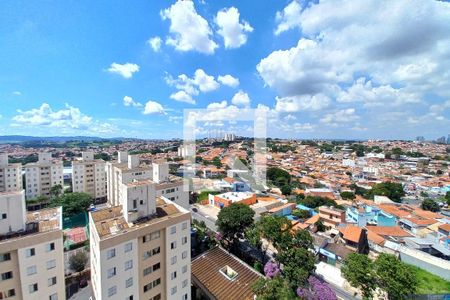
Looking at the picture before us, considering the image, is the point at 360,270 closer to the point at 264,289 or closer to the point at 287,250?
the point at 287,250

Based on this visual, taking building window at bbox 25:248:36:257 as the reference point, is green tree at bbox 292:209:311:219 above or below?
below

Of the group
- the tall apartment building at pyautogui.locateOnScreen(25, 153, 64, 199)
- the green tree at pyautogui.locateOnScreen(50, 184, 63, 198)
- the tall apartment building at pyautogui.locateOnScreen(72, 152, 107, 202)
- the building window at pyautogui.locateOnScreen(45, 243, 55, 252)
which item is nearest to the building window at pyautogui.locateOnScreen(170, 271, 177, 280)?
the building window at pyautogui.locateOnScreen(45, 243, 55, 252)

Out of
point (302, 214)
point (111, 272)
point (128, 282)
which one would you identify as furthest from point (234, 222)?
point (302, 214)

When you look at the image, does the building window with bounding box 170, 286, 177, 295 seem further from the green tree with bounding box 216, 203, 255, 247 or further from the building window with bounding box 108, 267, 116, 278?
the green tree with bounding box 216, 203, 255, 247

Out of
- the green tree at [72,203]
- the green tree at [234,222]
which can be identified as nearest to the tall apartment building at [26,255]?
the green tree at [234,222]

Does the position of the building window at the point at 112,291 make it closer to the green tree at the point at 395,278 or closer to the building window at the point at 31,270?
the building window at the point at 31,270

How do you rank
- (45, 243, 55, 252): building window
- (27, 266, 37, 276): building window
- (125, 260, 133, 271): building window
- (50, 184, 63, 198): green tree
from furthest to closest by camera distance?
(50, 184, 63, 198): green tree
(45, 243, 55, 252): building window
(125, 260, 133, 271): building window
(27, 266, 37, 276): building window

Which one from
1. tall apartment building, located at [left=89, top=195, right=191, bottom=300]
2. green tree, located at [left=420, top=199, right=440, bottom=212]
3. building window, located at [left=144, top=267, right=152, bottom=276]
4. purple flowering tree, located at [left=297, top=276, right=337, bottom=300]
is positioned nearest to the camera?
tall apartment building, located at [left=89, top=195, right=191, bottom=300]

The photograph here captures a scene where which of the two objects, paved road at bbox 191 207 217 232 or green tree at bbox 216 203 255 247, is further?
paved road at bbox 191 207 217 232
